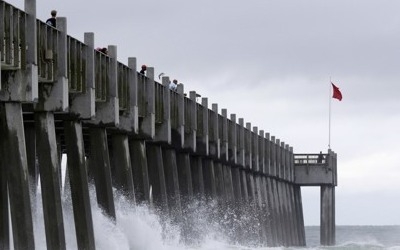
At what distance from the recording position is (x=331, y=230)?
80312 mm

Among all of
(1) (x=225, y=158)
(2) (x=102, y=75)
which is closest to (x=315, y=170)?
(1) (x=225, y=158)

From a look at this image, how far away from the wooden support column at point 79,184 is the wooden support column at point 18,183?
4.79 m

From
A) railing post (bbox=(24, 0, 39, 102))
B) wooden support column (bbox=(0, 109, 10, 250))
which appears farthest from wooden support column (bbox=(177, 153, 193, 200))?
railing post (bbox=(24, 0, 39, 102))

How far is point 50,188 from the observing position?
29.6 m

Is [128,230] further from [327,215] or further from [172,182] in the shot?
[327,215]

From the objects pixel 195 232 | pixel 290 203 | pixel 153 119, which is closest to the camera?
pixel 153 119

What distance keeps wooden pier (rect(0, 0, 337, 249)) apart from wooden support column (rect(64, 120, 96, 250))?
0.8 inches

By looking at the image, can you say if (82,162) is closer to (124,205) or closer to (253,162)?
(124,205)

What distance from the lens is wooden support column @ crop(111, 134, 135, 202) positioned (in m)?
38.3

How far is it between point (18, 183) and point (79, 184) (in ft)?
16.6

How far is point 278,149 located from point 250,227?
13994 millimetres

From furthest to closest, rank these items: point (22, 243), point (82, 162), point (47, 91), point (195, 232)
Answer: point (195, 232)
point (82, 162)
point (47, 91)
point (22, 243)

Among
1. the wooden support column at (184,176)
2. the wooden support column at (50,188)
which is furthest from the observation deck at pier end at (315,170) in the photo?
the wooden support column at (50,188)

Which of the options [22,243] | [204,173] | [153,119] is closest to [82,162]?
[22,243]
